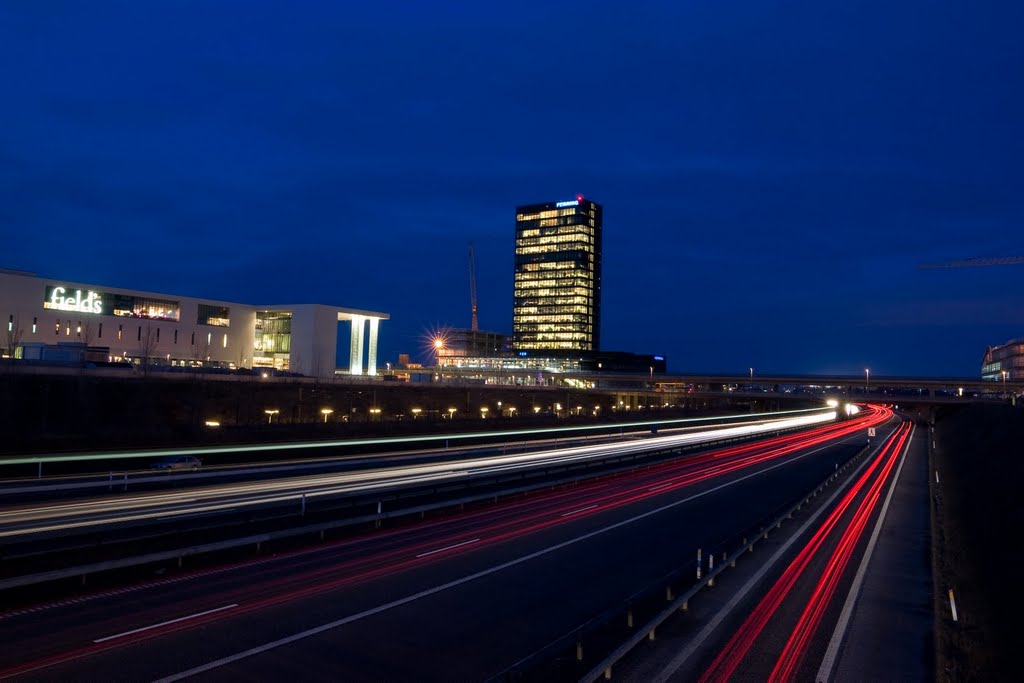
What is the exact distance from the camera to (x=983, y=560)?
73.5ft

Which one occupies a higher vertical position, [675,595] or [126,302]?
[126,302]

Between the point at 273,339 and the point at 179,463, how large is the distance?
59.8 metres

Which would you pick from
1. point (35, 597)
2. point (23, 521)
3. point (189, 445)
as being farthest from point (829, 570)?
point (189, 445)

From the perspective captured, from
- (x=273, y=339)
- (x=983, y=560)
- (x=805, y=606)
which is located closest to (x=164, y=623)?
(x=805, y=606)

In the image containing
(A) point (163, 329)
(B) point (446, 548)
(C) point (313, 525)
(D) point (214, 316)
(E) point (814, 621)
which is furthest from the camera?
(D) point (214, 316)

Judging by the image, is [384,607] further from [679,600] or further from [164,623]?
[679,600]

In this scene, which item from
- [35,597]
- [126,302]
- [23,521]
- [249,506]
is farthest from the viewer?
[126,302]

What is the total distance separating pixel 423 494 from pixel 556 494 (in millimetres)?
8072

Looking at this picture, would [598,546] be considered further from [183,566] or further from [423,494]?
[183,566]

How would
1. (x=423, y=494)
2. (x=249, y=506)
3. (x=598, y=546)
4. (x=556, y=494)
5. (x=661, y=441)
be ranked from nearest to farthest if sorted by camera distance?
1. (x=598, y=546)
2. (x=249, y=506)
3. (x=423, y=494)
4. (x=556, y=494)
5. (x=661, y=441)

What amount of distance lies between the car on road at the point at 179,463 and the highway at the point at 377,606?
1562 cm

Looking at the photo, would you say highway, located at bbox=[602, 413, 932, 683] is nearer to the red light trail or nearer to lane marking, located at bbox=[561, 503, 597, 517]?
the red light trail

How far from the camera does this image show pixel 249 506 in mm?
22875

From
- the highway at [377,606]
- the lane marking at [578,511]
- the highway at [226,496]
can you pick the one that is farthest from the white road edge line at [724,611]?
the highway at [226,496]
